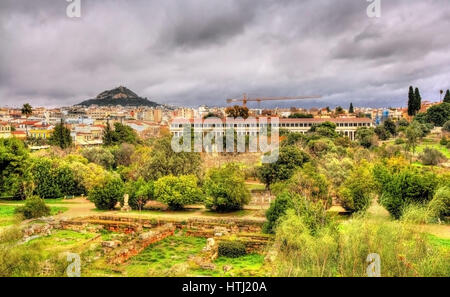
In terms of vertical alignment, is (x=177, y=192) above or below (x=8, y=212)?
above

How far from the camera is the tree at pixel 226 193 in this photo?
24453 mm

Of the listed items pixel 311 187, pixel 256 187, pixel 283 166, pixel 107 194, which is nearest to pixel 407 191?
pixel 311 187

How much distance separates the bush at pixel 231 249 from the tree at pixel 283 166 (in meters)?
12.1

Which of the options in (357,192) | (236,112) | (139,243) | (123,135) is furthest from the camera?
(236,112)

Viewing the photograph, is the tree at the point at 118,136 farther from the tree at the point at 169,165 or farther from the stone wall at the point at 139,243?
the stone wall at the point at 139,243

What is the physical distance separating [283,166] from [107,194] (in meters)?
13.2

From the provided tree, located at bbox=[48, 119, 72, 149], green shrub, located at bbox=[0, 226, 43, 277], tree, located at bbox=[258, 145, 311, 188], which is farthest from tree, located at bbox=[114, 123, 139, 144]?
green shrub, located at bbox=[0, 226, 43, 277]

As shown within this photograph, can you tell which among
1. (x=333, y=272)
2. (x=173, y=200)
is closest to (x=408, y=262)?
(x=333, y=272)

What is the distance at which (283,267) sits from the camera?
946 centimetres

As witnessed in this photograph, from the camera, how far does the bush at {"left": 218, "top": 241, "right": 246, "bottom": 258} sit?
17.5 m

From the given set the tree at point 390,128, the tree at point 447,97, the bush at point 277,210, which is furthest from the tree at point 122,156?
the tree at point 447,97

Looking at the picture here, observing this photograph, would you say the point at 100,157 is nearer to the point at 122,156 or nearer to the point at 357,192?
the point at 122,156

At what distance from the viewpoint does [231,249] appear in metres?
17.6
